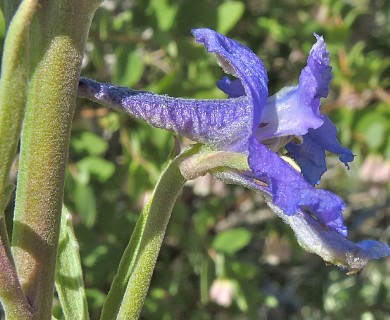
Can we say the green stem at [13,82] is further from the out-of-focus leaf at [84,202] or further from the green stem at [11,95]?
the out-of-focus leaf at [84,202]

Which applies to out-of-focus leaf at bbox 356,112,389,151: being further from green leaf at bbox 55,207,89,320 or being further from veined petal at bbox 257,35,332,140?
green leaf at bbox 55,207,89,320

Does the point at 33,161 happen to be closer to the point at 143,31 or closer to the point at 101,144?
the point at 101,144

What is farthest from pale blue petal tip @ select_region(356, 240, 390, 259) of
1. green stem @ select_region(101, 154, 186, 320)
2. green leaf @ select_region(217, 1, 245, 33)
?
green leaf @ select_region(217, 1, 245, 33)

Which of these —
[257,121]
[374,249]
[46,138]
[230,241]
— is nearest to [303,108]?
[257,121]

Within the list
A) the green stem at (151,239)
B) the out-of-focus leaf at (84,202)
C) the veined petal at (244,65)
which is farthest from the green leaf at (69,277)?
the out-of-focus leaf at (84,202)

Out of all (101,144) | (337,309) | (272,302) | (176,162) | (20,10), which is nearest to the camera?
(20,10)

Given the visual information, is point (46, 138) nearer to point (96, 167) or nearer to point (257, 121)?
point (257, 121)

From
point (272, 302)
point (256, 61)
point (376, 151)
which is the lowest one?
point (272, 302)

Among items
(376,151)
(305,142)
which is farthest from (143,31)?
(305,142)
